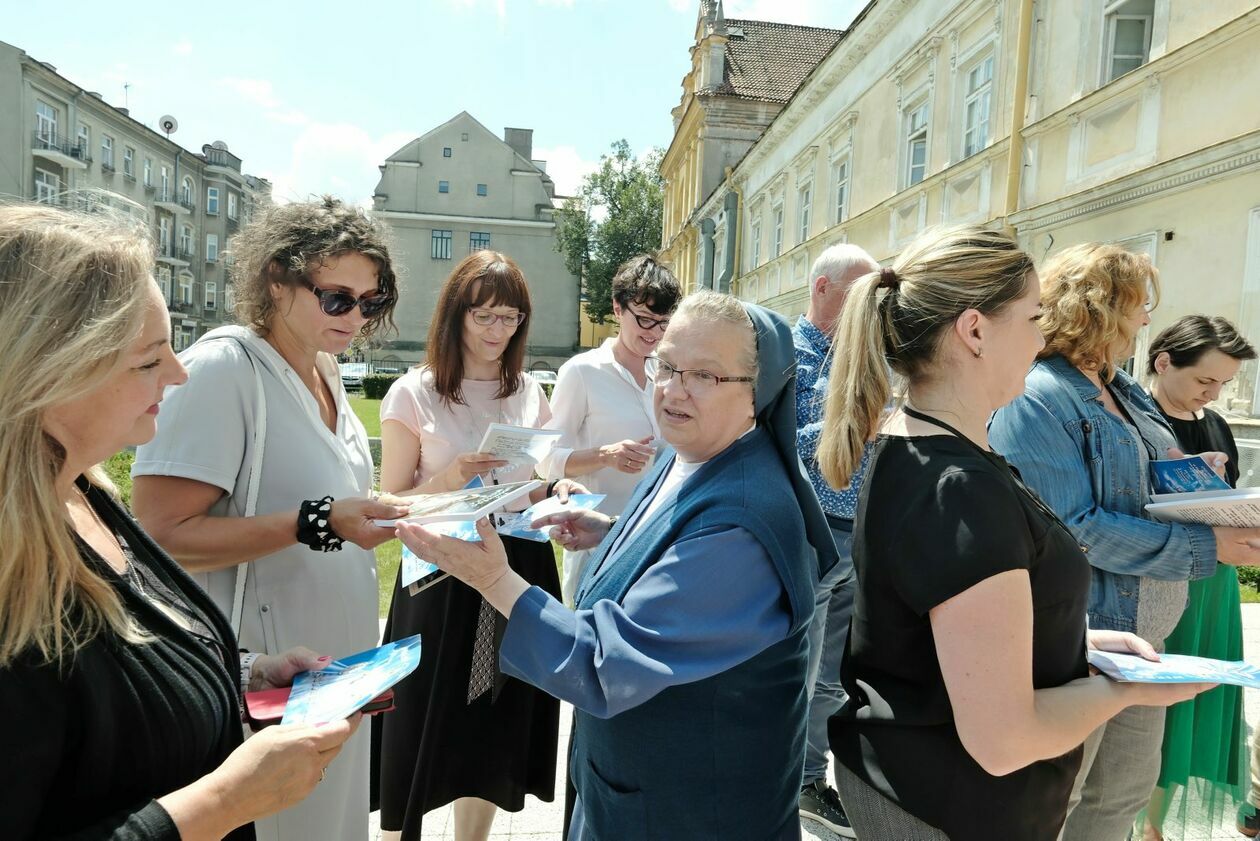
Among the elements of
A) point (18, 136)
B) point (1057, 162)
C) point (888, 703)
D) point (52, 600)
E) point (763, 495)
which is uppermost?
point (18, 136)

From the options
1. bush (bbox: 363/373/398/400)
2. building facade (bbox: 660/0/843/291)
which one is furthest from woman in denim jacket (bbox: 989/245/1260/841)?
bush (bbox: 363/373/398/400)

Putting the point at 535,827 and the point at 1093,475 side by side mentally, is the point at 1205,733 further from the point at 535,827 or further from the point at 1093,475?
the point at 535,827

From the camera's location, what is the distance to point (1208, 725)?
308 cm

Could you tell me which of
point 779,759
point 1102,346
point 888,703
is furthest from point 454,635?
point 1102,346

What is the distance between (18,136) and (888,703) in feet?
155

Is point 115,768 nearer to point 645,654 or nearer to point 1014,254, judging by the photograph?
point 645,654

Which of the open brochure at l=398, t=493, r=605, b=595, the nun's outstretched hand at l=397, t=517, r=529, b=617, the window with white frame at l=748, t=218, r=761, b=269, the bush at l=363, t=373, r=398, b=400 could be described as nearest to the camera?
the nun's outstretched hand at l=397, t=517, r=529, b=617

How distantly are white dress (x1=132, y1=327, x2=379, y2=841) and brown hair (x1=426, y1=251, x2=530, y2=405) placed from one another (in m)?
1.04

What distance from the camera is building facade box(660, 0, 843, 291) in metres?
31.5

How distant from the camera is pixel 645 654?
1626 mm

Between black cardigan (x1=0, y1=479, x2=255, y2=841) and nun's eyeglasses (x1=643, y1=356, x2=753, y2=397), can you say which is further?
nun's eyeglasses (x1=643, y1=356, x2=753, y2=397)

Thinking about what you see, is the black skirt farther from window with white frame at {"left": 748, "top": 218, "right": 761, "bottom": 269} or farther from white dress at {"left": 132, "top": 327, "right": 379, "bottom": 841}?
window with white frame at {"left": 748, "top": 218, "right": 761, "bottom": 269}

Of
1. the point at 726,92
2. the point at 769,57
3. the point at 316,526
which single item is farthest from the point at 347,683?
the point at 769,57

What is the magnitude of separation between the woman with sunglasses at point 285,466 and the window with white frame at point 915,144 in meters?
13.2
